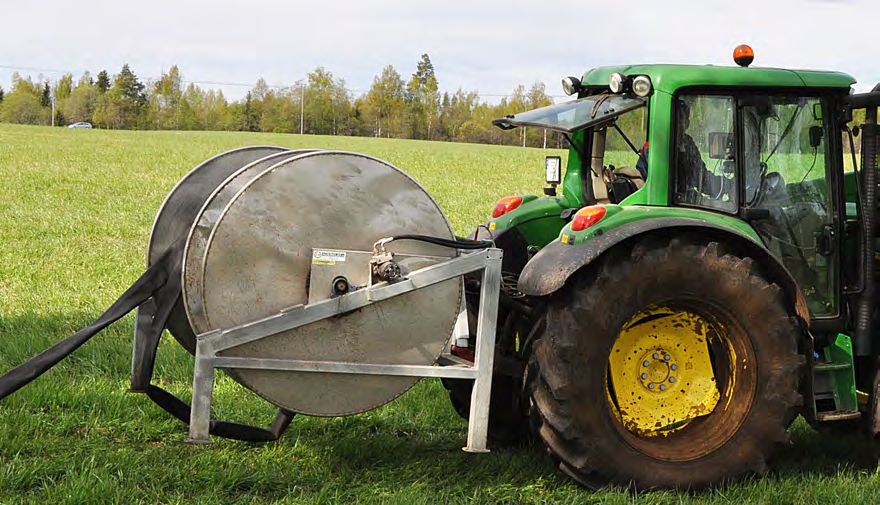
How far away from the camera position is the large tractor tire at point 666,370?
429 cm

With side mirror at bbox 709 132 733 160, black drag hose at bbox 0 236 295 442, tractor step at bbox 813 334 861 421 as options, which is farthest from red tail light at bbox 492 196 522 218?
tractor step at bbox 813 334 861 421

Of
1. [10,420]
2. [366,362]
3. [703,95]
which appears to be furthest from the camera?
[10,420]

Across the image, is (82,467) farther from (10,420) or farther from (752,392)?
(752,392)

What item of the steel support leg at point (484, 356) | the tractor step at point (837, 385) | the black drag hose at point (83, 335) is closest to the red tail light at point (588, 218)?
the steel support leg at point (484, 356)

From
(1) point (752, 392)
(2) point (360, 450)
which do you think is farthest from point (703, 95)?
(2) point (360, 450)

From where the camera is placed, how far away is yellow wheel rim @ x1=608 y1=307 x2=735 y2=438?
4.57 m

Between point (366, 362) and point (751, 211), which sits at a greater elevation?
point (751, 211)

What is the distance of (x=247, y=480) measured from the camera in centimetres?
444

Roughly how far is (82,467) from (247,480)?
0.78 meters

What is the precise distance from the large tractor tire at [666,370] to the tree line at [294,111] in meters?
88.3

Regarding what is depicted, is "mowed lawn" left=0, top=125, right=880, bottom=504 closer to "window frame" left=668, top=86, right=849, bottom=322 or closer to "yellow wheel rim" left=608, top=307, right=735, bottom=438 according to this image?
"yellow wheel rim" left=608, top=307, right=735, bottom=438

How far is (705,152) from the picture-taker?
4.71 metres

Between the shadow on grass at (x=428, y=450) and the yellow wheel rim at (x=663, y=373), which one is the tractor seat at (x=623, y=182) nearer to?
the yellow wheel rim at (x=663, y=373)

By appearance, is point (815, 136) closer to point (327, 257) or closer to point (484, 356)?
point (484, 356)
